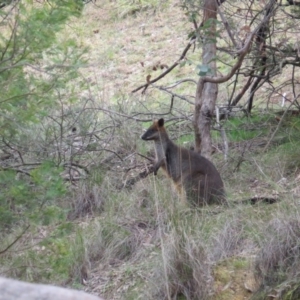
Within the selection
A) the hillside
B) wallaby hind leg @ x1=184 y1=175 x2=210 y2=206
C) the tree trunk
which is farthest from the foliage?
the tree trunk

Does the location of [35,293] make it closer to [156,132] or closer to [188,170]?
[188,170]

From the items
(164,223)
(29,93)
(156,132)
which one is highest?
(29,93)

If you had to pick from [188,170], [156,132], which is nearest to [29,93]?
[188,170]

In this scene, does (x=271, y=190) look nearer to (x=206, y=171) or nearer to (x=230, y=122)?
(x=206, y=171)

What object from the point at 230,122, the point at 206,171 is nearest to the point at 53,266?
the point at 206,171

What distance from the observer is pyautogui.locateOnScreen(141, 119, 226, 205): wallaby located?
7551 millimetres

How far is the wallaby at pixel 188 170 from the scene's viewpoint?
7551 mm

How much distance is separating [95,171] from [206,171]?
1.40 meters

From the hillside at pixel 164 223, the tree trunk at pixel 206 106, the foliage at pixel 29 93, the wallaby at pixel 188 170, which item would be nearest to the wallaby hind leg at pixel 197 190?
the wallaby at pixel 188 170

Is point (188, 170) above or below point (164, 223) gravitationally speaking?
above

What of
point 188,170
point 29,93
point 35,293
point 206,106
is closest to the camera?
point 35,293

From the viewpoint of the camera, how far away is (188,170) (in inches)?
312

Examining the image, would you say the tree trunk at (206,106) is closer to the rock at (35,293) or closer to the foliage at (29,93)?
the foliage at (29,93)

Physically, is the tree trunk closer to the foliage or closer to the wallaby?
the wallaby
